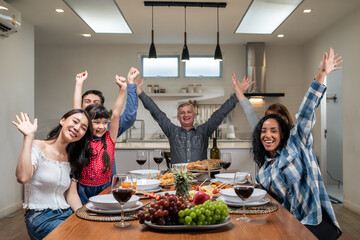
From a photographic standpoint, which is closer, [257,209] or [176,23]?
[257,209]

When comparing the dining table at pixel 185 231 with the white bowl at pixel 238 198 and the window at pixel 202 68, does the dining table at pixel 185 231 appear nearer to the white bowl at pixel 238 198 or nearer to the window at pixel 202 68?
the white bowl at pixel 238 198

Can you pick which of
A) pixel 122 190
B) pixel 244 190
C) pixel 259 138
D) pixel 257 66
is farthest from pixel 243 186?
pixel 257 66

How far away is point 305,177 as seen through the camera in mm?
2059

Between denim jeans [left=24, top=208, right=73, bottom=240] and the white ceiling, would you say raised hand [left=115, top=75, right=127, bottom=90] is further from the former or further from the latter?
the white ceiling

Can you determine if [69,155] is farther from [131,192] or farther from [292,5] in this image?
[292,5]

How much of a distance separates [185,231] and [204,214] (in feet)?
0.31

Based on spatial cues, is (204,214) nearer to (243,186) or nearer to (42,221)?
(243,186)

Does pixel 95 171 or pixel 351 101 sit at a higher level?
pixel 351 101

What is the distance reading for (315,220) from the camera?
1961mm

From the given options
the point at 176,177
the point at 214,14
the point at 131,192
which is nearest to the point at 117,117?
the point at 176,177

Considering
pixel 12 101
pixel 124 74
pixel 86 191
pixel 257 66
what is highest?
pixel 257 66

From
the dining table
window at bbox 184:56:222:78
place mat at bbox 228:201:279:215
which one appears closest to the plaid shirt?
place mat at bbox 228:201:279:215

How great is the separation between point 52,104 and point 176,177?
6184 millimetres

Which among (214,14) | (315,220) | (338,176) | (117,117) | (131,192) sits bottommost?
(338,176)
